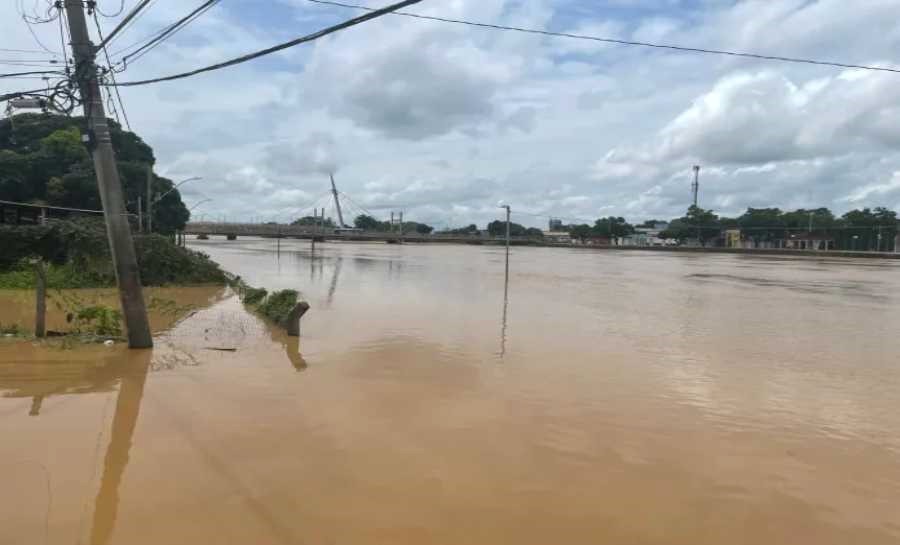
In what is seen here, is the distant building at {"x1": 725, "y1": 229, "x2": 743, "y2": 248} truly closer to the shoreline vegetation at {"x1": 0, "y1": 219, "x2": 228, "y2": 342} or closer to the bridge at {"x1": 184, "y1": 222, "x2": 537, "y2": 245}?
the bridge at {"x1": 184, "y1": 222, "x2": 537, "y2": 245}

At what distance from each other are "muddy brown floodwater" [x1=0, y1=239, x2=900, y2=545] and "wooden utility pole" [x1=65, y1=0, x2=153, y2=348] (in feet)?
2.42

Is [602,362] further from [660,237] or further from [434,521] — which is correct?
[660,237]

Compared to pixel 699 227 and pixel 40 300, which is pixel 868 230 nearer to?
pixel 699 227

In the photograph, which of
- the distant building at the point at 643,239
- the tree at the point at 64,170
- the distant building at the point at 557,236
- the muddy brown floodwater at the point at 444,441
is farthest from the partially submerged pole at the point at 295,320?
the distant building at the point at 557,236

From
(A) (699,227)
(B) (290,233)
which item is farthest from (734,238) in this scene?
(B) (290,233)

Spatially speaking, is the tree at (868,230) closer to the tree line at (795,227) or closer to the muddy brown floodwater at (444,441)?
the tree line at (795,227)

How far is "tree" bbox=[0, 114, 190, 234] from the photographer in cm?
5072

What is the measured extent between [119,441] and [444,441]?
3.64 metres

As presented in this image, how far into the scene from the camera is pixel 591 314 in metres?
21.7

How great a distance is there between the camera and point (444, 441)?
7.72 meters

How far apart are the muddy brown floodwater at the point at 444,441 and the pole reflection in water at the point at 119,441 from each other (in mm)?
37

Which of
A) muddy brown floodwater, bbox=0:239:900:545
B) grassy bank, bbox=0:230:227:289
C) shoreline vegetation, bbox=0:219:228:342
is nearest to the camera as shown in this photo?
muddy brown floodwater, bbox=0:239:900:545

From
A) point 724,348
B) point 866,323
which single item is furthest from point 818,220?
point 724,348

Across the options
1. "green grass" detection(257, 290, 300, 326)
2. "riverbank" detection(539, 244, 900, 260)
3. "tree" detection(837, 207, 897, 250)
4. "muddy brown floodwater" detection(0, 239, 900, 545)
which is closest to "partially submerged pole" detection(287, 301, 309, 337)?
"muddy brown floodwater" detection(0, 239, 900, 545)
